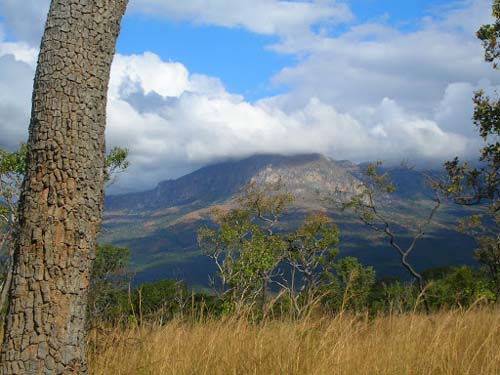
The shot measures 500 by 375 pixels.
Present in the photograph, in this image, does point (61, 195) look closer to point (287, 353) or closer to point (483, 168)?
point (287, 353)

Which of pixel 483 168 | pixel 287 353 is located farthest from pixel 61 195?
pixel 483 168

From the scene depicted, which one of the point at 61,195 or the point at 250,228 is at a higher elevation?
the point at 61,195

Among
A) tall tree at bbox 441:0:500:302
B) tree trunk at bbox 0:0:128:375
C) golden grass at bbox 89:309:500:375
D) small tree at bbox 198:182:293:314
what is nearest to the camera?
tree trunk at bbox 0:0:128:375

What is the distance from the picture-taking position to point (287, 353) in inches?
164

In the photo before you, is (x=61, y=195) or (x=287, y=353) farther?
(x=287, y=353)

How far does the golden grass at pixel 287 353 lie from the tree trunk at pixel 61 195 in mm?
1122

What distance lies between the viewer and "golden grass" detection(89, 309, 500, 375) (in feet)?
13.3

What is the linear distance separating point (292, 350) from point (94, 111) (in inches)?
100

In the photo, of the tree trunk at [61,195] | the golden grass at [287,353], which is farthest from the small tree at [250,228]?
the tree trunk at [61,195]

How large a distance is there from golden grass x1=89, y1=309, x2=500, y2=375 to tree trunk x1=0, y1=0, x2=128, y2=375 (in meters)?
1.12

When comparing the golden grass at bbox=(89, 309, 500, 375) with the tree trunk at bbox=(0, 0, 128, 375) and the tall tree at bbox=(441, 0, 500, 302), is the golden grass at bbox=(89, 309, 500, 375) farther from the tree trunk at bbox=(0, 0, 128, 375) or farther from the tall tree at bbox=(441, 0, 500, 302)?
the tall tree at bbox=(441, 0, 500, 302)

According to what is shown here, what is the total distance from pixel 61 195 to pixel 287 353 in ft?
7.48

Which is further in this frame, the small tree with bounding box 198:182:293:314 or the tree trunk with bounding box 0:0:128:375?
the small tree with bounding box 198:182:293:314

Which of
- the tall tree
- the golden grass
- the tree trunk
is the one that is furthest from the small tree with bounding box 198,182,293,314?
the tree trunk
